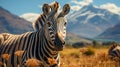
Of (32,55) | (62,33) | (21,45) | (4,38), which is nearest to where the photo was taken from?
(62,33)

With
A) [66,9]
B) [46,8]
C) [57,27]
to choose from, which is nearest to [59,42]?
[57,27]

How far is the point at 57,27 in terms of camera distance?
8.52m

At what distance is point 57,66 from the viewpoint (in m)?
9.26

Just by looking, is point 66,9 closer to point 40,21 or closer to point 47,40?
point 40,21

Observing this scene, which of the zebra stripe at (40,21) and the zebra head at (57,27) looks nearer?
the zebra head at (57,27)

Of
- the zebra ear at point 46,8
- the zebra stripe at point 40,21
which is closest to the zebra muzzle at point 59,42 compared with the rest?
the zebra ear at point 46,8

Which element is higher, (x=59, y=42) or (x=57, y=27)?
(x=57, y=27)

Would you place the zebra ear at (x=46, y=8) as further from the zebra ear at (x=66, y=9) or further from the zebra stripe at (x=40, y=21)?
the zebra ear at (x=66, y=9)

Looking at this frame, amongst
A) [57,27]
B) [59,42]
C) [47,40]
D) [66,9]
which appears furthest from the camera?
[66,9]

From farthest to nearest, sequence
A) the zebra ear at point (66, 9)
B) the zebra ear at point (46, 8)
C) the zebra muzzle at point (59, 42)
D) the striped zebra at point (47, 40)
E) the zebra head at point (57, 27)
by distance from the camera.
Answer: the zebra ear at point (66, 9), the zebra ear at point (46, 8), the striped zebra at point (47, 40), the zebra head at point (57, 27), the zebra muzzle at point (59, 42)

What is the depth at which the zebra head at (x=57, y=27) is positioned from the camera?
8.04m

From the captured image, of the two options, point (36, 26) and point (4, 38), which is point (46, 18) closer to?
point (36, 26)

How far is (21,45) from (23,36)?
15.5 inches

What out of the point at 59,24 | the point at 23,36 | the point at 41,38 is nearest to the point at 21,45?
the point at 23,36
